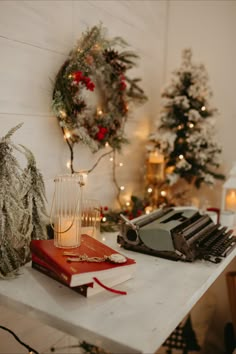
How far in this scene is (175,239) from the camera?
1.32 m

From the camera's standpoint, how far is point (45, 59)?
1520 mm

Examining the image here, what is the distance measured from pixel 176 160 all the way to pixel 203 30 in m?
0.95

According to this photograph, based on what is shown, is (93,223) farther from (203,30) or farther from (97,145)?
(203,30)

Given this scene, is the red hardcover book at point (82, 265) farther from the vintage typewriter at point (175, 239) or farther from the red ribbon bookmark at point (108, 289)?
the vintage typewriter at point (175, 239)

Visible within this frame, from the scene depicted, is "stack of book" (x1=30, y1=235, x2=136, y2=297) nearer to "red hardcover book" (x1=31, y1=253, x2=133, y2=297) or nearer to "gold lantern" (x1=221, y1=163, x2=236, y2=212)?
"red hardcover book" (x1=31, y1=253, x2=133, y2=297)

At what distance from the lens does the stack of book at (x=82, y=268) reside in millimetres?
985

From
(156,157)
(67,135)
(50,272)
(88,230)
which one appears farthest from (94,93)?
(50,272)

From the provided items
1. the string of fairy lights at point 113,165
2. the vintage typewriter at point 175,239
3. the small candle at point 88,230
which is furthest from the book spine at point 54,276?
the string of fairy lights at point 113,165

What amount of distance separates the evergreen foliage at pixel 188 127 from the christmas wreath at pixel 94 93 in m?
0.25

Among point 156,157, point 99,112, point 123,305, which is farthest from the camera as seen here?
point 156,157

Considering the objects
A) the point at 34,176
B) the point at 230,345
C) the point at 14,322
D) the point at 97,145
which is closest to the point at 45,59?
the point at 97,145

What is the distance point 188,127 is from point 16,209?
54.4 inches

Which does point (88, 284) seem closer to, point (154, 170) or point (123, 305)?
point (123, 305)

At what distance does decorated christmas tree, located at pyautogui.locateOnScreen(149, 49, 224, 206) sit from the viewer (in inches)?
84.1
